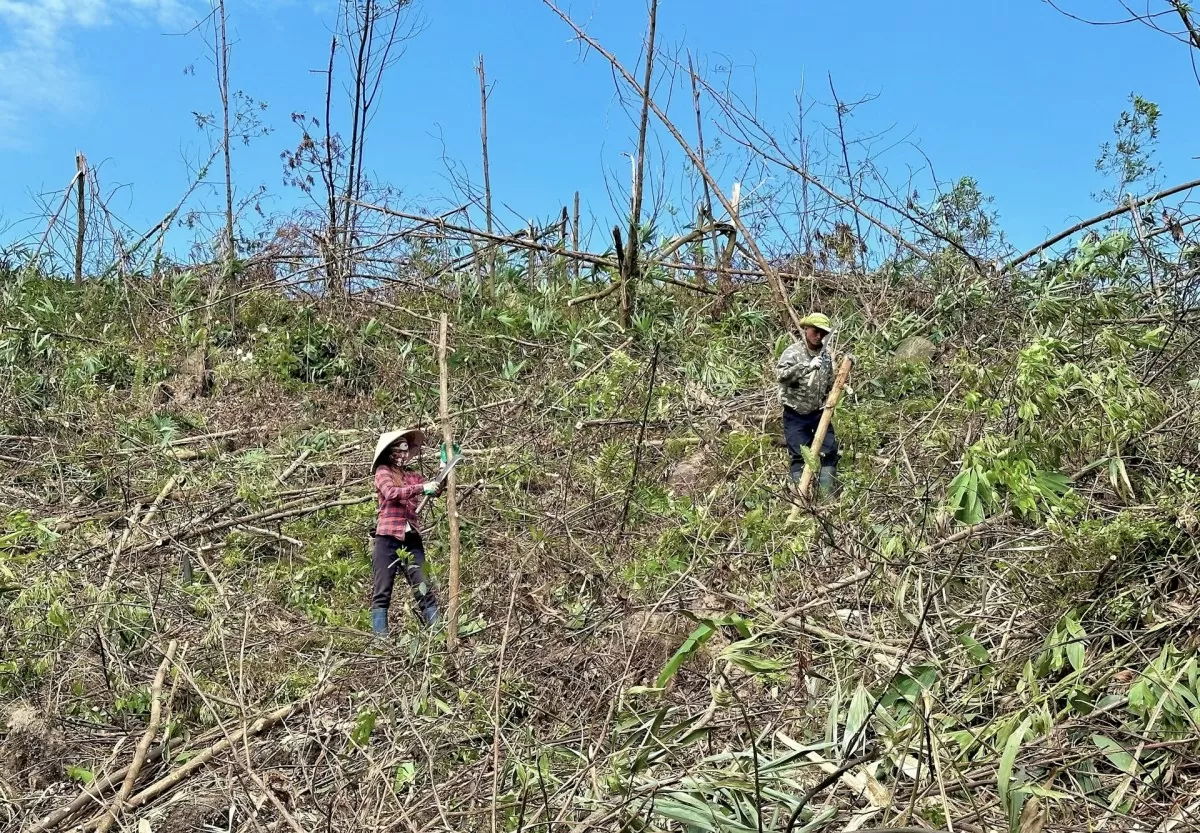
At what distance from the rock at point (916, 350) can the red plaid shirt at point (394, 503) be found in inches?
163

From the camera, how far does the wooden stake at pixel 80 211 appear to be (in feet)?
34.2

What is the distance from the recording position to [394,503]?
186 inches

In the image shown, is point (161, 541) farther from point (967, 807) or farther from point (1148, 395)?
point (1148, 395)

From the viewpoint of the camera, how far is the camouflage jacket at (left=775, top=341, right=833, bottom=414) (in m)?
5.57

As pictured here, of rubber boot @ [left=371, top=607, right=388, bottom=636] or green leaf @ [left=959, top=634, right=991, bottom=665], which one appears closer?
green leaf @ [left=959, top=634, right=991, bottom=665]

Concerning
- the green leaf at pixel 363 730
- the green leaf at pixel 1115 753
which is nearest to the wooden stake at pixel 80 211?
the green leaf at pixel 363 730

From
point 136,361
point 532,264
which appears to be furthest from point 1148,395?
point 136,361

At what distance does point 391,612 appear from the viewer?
511 cm

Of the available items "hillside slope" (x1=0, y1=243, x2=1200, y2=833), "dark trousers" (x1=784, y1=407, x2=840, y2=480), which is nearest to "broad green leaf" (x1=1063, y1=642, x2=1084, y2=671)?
"hillside slope" (x1=0, y1=243, x2=1200, y2=833)

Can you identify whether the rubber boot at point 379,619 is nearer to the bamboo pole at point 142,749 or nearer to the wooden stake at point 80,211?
the bamboo pole at point 142,749

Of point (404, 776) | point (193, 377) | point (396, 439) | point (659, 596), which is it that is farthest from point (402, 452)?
point (193, 377)

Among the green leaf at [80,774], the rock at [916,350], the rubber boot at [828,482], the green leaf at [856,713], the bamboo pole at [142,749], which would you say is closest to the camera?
the green leaf at [856,713]

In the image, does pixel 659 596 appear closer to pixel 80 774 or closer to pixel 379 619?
pixel 379 619

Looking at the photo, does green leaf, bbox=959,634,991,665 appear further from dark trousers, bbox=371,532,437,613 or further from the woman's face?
the woman's face
